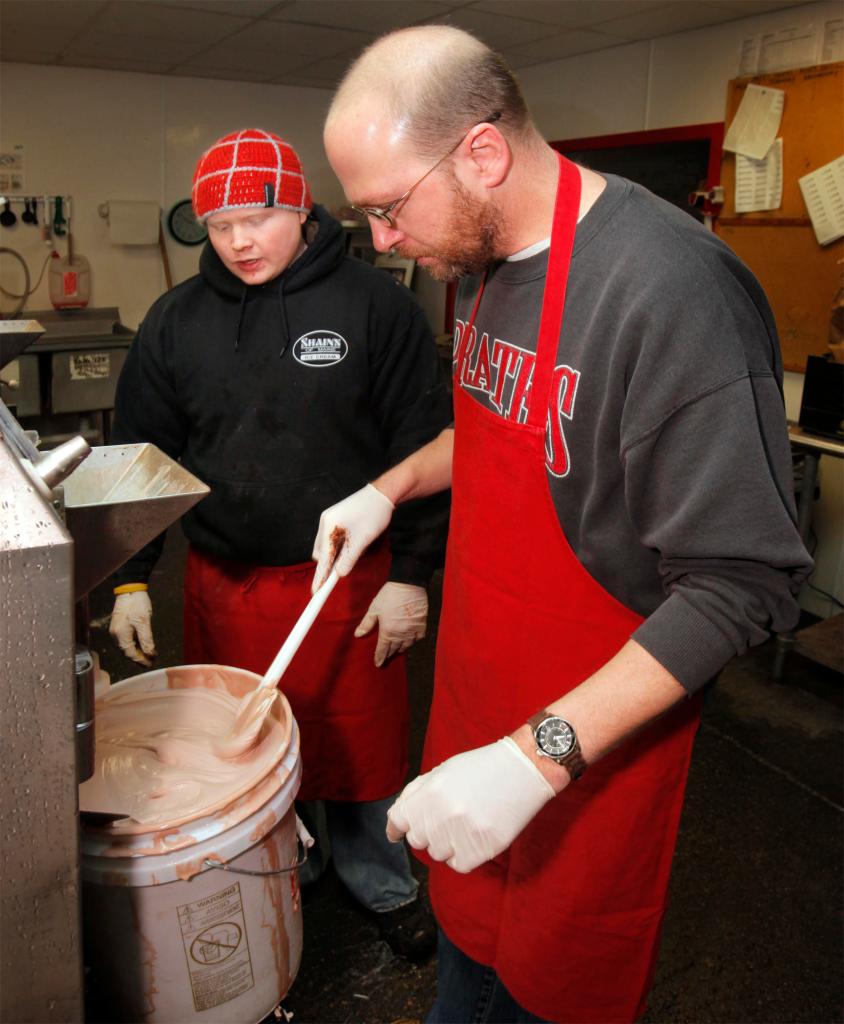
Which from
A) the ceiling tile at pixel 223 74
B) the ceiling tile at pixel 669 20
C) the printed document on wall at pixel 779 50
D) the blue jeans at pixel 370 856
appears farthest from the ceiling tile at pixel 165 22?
the blue jeans at pixel 370 856

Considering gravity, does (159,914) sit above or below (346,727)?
above

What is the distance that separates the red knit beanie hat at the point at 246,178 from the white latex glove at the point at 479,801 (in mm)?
1230

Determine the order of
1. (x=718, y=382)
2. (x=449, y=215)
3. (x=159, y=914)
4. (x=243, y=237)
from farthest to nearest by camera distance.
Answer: (x=243, y=237), (x=449, y=215), (x=159, y=914), (x=718, y=382)

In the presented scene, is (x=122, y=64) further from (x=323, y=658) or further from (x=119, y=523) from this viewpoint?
(x=119, y=523)

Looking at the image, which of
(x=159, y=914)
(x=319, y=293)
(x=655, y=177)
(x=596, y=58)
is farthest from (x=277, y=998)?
(x=596, y=58)

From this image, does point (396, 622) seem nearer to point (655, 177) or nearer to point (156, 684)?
point (156, 684)

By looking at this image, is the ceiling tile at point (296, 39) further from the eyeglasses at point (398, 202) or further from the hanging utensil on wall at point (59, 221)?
the eyeglasses at point (398, 202)

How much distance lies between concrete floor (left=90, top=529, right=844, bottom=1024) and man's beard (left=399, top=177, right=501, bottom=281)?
3.78 ft

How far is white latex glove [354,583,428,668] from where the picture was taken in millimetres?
1760

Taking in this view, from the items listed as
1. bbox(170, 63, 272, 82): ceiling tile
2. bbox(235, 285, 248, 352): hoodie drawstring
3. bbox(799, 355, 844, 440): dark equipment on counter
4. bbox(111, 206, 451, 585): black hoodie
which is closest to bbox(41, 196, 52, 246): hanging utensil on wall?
bbox(170, 63, 272, 82): ceiling tile

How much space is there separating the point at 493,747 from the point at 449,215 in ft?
2.30

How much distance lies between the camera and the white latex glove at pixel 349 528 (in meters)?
1.54

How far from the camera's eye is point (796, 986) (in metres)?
1.97

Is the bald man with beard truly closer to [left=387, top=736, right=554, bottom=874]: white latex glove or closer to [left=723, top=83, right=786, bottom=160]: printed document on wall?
[left=387, top=736, right=554, bottom=874]: white latex glove
